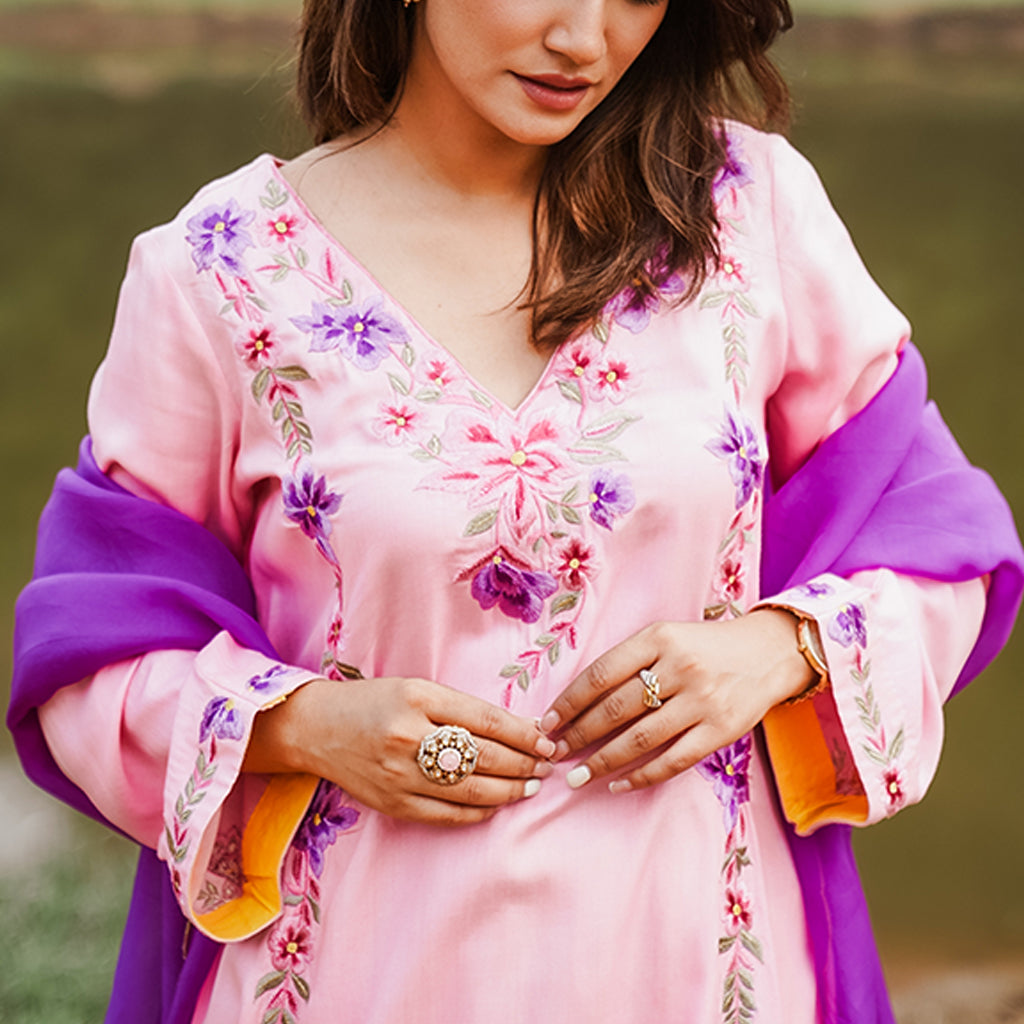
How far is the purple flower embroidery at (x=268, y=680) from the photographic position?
96cm

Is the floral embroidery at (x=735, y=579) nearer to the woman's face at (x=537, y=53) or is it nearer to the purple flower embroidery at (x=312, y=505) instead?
the woman's face at (x=537, y=53)

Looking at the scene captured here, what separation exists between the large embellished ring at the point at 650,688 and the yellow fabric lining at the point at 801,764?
14cm

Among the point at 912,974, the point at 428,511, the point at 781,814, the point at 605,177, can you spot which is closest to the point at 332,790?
the point at 428,511

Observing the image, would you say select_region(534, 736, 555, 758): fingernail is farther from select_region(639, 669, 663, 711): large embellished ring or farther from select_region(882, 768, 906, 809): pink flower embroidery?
select_region(882, 768, 906, 809): pink flower embroidery

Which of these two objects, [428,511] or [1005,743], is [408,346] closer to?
[428,511]

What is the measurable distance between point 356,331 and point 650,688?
12.6 inches

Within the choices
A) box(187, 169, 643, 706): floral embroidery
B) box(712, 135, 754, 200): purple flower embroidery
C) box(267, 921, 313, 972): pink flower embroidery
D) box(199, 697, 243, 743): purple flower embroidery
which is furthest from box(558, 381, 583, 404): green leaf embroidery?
box(267, 921, 313, 972): pink flower embroidery

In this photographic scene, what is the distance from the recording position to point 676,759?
0.92 metres

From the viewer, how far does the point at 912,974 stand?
94.3 inches

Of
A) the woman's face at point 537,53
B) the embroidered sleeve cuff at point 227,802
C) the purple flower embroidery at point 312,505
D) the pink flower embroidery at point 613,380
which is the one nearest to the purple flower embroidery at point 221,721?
the embroidered sleeve cuff at point 227,802

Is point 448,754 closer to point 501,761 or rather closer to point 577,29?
point 501,761

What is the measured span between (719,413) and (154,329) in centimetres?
40

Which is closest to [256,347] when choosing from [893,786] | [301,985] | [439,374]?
[439,374]

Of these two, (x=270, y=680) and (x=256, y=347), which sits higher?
(x=256, y=347)
